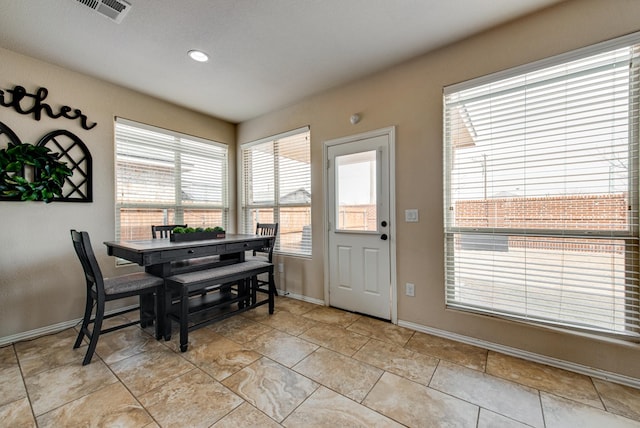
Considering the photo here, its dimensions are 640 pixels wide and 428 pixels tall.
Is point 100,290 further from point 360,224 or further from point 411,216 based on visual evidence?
point 411,216

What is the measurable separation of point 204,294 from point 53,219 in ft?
5.45

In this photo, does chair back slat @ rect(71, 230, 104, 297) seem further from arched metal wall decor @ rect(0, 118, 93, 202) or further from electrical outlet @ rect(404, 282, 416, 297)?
electrical outlet @ rect(404, 282, 416, 297)

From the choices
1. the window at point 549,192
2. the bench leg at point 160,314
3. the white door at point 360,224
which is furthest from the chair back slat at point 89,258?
the window at point 549,192

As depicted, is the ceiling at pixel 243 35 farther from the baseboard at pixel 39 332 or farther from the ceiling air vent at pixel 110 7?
the baseboard at pixel 39 332

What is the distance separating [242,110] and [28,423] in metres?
3.60

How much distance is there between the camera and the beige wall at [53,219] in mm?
2453

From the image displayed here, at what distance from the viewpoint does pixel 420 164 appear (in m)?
2.63

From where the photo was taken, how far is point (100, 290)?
6.97 ft

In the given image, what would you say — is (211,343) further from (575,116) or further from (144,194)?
(575,116)

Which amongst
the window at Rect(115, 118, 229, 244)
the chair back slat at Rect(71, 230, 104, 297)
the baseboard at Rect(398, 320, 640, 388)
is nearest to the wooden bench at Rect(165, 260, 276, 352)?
the chair back slat at Rect(71, 230, 104, 297)

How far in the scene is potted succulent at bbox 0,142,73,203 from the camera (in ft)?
7.75

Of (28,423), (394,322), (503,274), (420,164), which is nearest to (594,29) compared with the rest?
(420,164)

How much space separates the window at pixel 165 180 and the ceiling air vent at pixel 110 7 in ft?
4.66

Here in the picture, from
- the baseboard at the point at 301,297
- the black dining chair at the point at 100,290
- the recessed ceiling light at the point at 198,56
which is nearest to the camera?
the black dining chair at the point at 100,290
